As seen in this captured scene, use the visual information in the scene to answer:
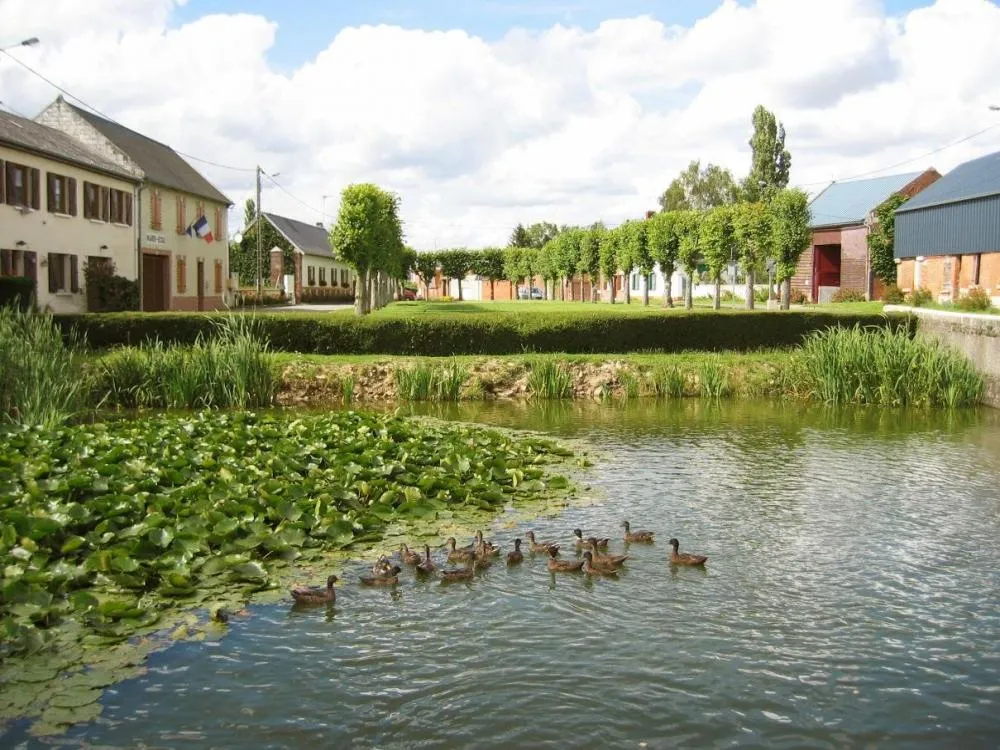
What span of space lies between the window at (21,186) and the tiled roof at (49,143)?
69cm

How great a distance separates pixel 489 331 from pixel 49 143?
17.7 metres

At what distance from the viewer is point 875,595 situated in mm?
7371

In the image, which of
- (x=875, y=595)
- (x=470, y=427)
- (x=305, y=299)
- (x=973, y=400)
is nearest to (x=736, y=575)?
(x=875, y=595)

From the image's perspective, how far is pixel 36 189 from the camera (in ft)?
98.9

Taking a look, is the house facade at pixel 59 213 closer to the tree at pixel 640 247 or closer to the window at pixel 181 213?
the window at pixel 181 213

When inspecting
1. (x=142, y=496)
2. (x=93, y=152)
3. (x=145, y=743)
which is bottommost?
(x=145, y=743)

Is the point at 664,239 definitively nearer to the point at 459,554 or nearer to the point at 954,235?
the point at 954,235

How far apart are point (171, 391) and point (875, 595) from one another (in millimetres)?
13458

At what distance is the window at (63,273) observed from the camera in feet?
104

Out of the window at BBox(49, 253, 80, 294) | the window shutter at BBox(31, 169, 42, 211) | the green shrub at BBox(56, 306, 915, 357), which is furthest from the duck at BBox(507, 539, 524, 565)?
the window at BBox(49, 253, 80, 294)

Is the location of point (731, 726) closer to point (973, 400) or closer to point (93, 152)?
point (973, 400)

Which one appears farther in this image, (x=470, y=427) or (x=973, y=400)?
(x=973, y=400)

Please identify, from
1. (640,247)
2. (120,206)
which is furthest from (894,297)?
(120,206)

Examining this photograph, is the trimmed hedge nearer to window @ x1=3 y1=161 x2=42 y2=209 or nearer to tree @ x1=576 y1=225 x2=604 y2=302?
window @ x1=3 y1=161 x2=42 y2=209
